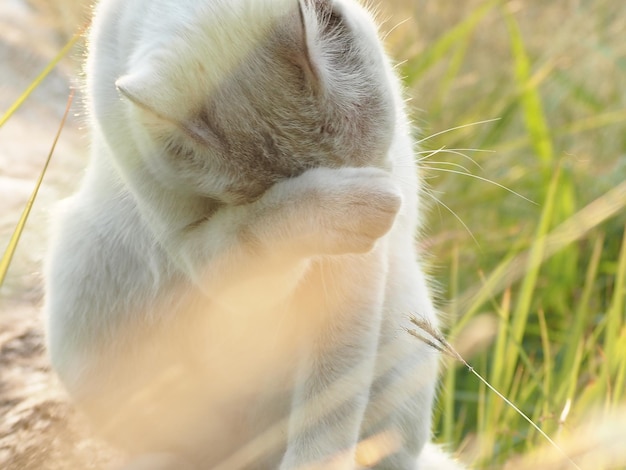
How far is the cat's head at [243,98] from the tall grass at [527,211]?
1.81ft

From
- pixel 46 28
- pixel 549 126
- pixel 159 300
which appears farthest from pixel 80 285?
pixel 549 126

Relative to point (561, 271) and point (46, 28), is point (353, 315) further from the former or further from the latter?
point (46, 28)

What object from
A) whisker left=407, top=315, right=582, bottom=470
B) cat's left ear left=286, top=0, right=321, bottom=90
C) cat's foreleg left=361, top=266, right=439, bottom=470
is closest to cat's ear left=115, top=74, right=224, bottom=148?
cat's left ear left=286, top=0, right=321, bottom=90

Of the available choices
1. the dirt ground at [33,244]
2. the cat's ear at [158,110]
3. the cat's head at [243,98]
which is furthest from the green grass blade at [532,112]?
the cat's ear at [158,110]

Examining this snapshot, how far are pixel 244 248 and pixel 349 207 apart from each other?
0.16 meters

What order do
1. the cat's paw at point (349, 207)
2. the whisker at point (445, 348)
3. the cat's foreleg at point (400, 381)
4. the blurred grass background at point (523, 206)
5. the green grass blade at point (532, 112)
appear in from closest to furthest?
the whisker at point (445, 348)
the cat's paw at point (349, 207)
the cat's foreleg at point (400, 381)
the blurred grass background at point (523, 206)
the green grass blade at point (532, 112)

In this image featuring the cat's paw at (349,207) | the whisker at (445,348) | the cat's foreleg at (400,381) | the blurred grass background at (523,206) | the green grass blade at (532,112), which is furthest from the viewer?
the green grass blade at (532,112)

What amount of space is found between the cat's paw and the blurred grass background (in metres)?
0.48

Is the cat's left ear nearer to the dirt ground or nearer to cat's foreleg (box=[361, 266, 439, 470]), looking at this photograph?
cat's foreleg (box=[361, 266, 439, 470])

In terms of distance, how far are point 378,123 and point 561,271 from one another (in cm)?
134

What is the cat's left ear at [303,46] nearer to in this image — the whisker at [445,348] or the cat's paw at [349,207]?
the cat's paw at [349,207]

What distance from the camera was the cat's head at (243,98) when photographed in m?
0.91

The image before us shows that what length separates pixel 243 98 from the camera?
91 cm

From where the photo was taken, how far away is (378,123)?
1.00 m
